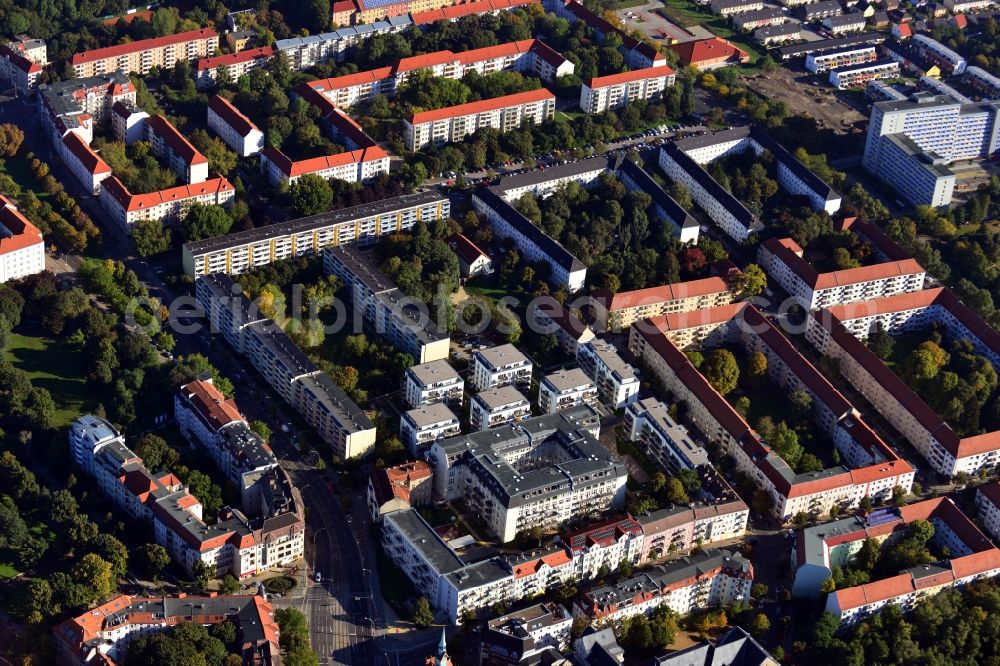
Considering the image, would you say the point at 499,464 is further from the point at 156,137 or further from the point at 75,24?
the point at 75,24

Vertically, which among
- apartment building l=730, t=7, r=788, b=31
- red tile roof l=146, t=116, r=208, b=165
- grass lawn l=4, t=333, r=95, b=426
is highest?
red tile roof l=146, t=116, r=208, b=165

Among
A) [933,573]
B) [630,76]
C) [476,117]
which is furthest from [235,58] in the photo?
[933,573]

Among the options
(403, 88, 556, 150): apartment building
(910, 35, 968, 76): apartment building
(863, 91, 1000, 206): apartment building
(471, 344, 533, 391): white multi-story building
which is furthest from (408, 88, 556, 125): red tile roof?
(910, 35, 968, 76): apartment building

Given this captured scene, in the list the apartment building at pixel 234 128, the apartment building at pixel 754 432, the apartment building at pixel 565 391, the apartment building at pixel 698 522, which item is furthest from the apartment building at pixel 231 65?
the apartment building at pixel 698 522

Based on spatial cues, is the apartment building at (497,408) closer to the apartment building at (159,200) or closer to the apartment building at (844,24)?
the apartment building at (159,200)

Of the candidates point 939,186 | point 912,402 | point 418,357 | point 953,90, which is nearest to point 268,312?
point 418,357

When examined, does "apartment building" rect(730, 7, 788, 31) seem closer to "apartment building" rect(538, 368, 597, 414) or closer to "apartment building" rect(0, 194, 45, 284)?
"apartment building" rect(538, 368, 597, 414)
